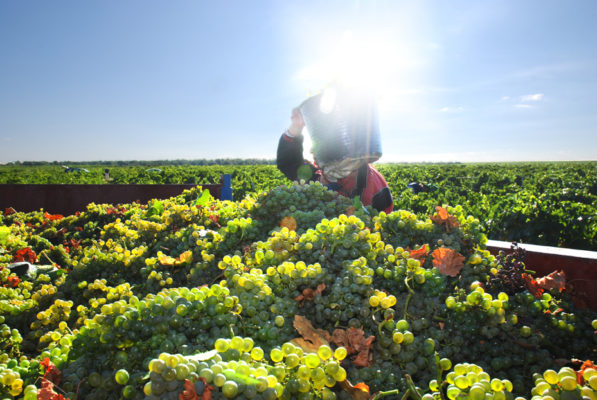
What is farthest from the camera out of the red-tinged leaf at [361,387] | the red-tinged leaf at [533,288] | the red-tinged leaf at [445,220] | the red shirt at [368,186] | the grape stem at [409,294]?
the red shirt at [368,186]

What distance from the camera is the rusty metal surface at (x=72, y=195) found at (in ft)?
20.3

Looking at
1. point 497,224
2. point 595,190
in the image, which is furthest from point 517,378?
point 595,190

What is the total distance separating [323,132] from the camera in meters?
2.89

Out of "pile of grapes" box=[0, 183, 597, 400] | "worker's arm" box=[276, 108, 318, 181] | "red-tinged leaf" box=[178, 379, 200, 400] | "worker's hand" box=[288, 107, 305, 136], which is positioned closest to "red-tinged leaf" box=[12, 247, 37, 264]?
"pile of grapes" box=[0, 183, 597, 400]

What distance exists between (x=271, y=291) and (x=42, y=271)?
1.96 meters

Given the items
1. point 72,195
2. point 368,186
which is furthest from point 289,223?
point 72,195

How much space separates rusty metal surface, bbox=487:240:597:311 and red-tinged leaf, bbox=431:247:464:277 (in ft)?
1.85

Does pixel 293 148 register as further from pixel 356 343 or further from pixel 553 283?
pixel 356 343

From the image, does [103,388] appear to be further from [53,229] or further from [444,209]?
[53,229]

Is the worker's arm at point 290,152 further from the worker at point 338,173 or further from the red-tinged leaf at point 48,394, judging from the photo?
the red-tinged leaf at point 48,394

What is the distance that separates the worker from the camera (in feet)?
10.7

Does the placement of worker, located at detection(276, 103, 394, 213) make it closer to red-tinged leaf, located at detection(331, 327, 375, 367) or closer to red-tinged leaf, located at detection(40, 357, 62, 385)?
red-tinged leaf, located at detection(331, 327, 375, 367)

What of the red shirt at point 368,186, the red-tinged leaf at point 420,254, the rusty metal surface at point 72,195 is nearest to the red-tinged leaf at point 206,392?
the red-tinged leaf at point 420,254

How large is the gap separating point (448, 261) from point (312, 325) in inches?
28.1
